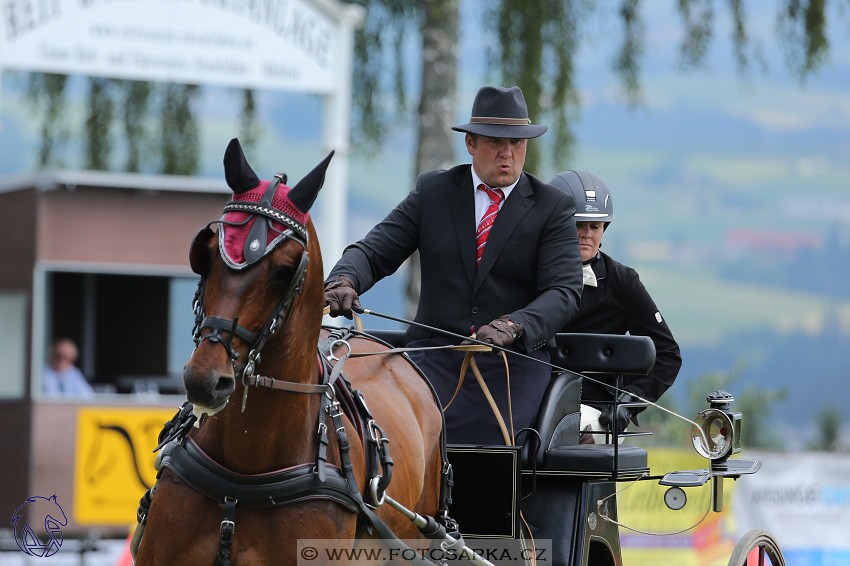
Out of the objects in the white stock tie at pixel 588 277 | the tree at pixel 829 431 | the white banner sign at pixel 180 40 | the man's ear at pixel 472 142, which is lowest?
the tree at pixel 829 431

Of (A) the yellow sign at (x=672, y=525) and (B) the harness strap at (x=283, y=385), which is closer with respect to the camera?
(B) the harness strap at (x=283, y=385)

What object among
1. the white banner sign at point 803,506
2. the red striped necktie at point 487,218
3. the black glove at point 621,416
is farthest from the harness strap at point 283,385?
the white banner sign at point 803,506

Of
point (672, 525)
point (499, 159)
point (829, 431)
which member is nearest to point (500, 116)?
point (499, 159)

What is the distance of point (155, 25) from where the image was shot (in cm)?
1047

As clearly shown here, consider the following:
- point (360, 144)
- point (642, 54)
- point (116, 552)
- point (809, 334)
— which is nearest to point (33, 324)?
point (116, 552)

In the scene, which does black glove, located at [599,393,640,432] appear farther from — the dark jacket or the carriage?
the carriage

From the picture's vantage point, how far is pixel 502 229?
4.81m

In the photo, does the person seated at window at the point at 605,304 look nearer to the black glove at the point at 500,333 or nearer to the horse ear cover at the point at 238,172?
the black glove at the point at 500,333

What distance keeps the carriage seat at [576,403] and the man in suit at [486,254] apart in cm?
8

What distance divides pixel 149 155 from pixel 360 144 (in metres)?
3.61

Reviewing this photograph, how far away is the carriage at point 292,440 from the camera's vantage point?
340cm

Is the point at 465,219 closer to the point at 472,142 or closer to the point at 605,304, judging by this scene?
the point at 472,142

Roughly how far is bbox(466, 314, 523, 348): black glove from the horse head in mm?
957

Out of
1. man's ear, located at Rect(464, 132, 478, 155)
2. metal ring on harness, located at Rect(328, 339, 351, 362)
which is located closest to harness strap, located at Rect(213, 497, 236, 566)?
metal ring on harness, located at Rect(328, 339, 351, 362)
